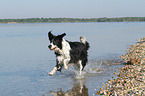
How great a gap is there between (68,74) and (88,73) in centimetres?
102

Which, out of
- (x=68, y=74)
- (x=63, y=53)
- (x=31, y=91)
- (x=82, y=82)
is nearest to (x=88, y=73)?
(x=68, y=74)

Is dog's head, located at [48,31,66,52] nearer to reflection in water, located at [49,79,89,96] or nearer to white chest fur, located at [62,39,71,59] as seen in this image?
white chest fur, located at [62,39,71,59]

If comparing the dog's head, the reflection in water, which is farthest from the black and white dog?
the reflection in water

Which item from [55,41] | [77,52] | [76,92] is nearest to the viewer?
[76,92]

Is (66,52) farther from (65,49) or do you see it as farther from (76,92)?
(76,92)

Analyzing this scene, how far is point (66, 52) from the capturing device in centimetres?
1046

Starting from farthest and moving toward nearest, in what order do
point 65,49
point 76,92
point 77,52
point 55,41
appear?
point 77,52 → point 65,49 → point 55,41 → point 76,92

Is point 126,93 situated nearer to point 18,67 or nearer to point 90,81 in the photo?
point 90,81

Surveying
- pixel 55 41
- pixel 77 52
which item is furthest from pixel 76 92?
pixel 77 52

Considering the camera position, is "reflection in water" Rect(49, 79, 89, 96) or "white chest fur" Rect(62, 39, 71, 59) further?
"white chest fur" Rect(62, 39, 71, 59)

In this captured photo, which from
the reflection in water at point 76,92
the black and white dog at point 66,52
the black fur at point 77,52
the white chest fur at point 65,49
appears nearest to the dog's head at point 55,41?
the black and white dog at point 66,52

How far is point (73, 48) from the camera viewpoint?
11.0 meters

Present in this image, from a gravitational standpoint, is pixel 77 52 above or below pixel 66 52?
below

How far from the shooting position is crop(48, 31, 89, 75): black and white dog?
9805mm
